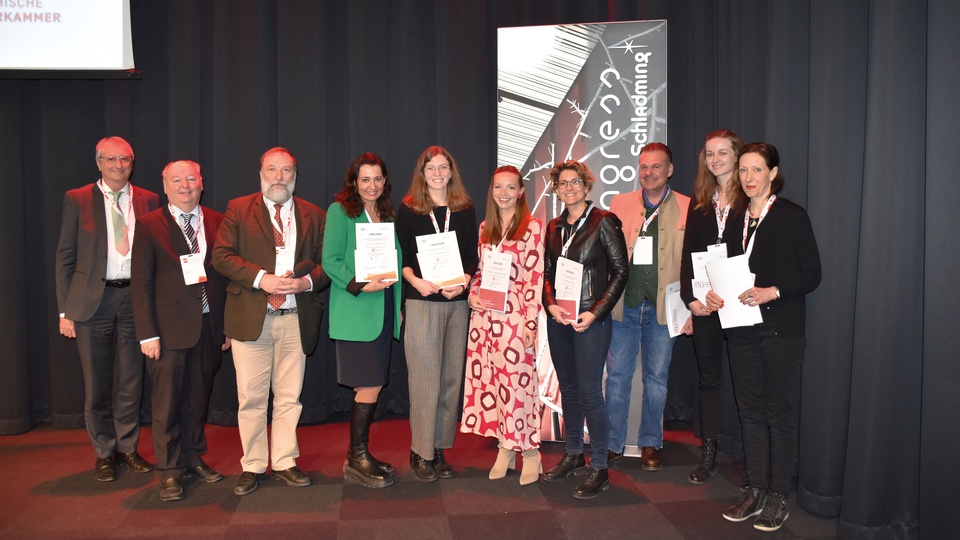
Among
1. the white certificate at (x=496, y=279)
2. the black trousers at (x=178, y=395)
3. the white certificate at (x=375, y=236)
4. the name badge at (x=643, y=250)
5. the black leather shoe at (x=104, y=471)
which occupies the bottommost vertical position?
the black leather shoe at (x=104, y=471)

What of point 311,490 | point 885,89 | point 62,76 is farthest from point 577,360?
point 62,76

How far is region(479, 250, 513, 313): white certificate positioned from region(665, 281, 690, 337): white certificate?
960 millimetres

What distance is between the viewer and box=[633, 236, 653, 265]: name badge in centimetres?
369

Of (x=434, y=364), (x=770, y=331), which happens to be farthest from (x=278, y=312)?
(x=770, y=331)

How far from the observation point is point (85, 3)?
14.2 ft

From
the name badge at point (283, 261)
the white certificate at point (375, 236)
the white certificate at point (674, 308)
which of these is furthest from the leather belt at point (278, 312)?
the white certificate at point (674, 308)

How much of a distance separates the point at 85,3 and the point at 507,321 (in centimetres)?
360

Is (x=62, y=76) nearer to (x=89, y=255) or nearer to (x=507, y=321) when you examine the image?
(x=89, y=255)

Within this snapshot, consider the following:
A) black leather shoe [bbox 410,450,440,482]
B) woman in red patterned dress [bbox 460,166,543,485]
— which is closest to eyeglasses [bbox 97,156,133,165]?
woman in red patterned dress [bbox 460,166,543,485]

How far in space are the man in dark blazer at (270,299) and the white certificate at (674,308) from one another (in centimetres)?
190

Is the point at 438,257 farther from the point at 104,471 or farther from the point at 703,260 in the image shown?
the point at 104,471

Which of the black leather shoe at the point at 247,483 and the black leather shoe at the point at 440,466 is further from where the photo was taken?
the black leather shoe at the point at 440,466

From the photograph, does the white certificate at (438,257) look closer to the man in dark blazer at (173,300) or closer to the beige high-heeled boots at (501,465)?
the beige high-heeled boots at (501,465)

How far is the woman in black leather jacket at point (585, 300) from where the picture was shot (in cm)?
329
